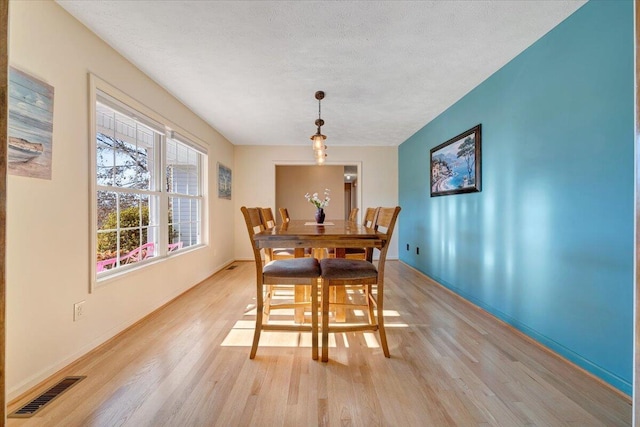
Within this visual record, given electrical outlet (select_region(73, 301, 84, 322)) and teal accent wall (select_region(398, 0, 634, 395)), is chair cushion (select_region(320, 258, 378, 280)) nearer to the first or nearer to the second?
teal accent wall (select_region(398, 0, 634, 395))

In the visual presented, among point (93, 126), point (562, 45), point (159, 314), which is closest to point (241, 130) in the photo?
point (93, 126)

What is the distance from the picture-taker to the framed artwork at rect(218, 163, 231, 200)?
15.6 feet

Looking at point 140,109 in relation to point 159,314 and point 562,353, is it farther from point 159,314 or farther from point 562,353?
point 562,353

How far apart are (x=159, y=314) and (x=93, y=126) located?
5.72 ft

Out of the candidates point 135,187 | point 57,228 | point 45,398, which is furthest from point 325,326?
point 135,187

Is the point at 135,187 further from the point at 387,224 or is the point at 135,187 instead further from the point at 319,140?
the point at 387,224

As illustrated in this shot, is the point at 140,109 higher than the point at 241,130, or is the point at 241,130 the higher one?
the point at 241,130

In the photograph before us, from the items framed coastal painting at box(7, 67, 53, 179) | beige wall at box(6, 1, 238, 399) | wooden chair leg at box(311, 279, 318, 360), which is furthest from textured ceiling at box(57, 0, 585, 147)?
wooden chair leg at box(311, 279, 318, 360)

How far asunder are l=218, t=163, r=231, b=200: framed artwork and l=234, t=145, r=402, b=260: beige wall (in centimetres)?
42

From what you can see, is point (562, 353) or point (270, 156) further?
point (270, 156)

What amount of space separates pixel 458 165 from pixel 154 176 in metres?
3.37

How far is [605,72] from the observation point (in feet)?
5.41

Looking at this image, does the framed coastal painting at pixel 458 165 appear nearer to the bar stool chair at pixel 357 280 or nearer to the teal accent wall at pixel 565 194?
the teal accent wall at pixel 565 194

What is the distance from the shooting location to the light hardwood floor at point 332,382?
1361mm
